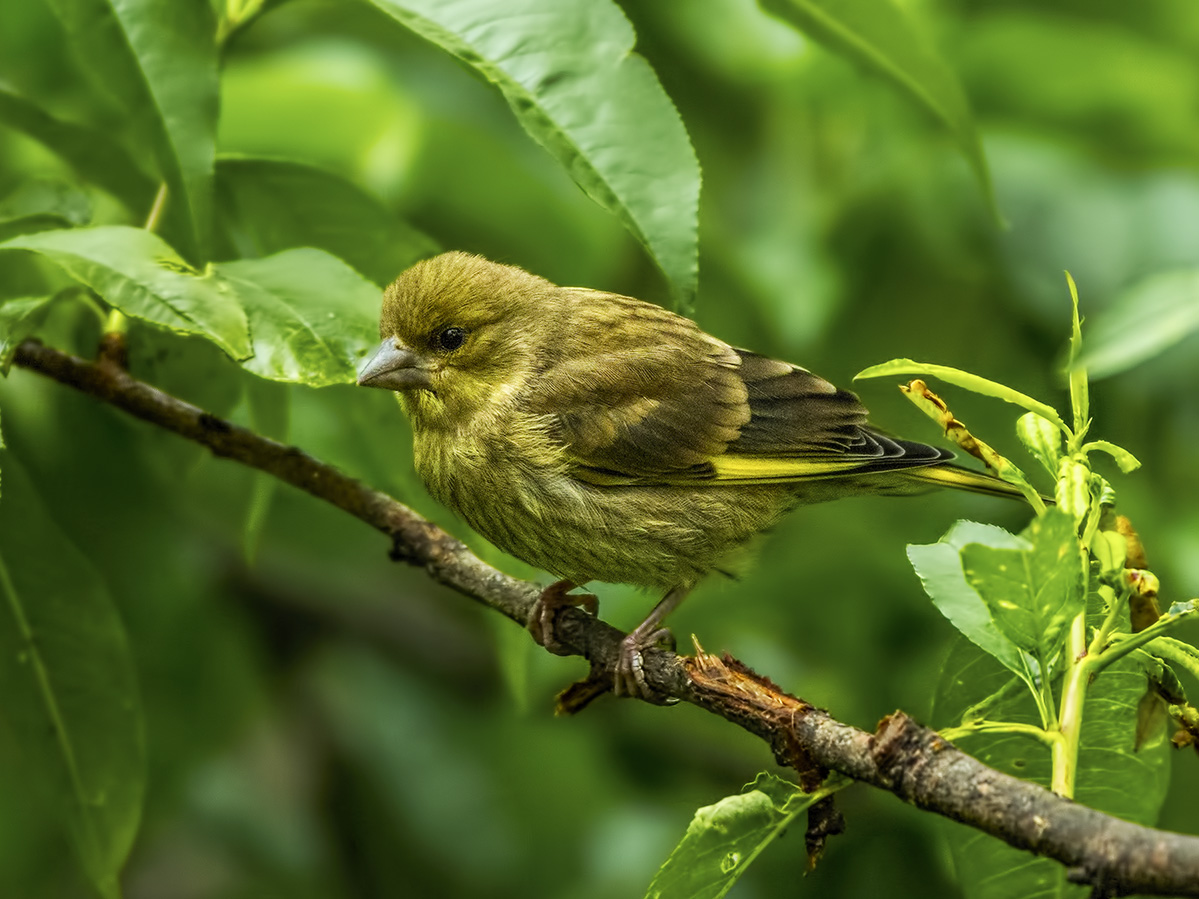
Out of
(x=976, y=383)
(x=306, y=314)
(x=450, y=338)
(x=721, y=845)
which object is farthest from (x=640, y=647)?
(x=450, y=338)

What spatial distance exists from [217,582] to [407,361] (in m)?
1.38

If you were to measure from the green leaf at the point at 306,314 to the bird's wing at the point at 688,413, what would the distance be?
1.27 metres

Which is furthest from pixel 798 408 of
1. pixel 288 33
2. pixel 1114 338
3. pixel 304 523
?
pixel 288 33

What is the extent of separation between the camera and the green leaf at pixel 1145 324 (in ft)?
9.20

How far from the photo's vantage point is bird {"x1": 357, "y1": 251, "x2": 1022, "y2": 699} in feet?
12.2

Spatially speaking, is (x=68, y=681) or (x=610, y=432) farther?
(x=610, y=432)

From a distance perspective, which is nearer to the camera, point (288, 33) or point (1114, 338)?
point (1114, 338)

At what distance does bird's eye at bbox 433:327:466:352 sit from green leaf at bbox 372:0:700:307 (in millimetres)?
1291

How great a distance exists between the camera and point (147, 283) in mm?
2361

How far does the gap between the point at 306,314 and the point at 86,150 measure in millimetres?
879

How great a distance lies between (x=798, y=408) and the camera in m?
4.02

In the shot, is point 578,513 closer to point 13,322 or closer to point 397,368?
point 397,368

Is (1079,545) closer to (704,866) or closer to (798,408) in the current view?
(704,866)

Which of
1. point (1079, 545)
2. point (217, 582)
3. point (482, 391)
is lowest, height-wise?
point (217, 582)
